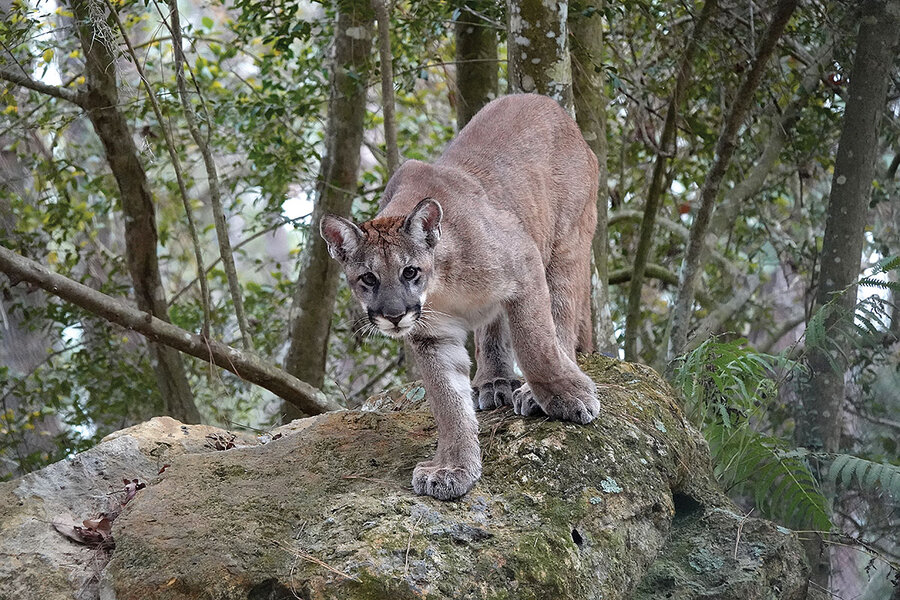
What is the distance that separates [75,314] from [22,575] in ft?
16.2

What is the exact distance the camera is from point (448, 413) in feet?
14.8

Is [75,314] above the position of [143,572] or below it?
above

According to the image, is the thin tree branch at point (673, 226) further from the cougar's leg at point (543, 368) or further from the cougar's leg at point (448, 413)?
the cougar's leg at point (448, 413)

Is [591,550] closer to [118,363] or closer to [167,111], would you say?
[167,111]

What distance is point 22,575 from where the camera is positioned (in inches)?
159

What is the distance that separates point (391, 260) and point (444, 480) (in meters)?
1.10

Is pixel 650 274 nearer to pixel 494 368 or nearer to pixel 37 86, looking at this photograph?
pixel 494 368

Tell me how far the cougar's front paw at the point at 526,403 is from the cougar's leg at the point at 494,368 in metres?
0.32

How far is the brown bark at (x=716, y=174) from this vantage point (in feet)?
23.0

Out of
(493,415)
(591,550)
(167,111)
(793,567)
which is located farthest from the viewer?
(167,111)

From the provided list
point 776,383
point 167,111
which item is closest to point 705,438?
point 776,383

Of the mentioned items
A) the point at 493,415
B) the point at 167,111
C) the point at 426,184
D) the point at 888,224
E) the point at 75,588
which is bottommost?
the point at 75,588

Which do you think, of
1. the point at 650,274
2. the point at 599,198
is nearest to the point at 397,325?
the point at 599,198

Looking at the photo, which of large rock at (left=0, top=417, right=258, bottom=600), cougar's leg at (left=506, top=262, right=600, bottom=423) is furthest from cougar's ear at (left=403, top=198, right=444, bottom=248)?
large rock at (left=0, top=417, right=258, bottom=600)
